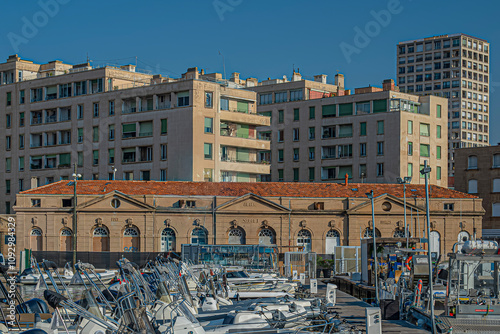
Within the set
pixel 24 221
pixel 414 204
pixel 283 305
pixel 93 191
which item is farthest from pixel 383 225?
pixel 283 305

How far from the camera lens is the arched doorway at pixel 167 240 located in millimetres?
63938

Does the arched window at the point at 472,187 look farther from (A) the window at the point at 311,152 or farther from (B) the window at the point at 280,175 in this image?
(B) the window at the point at 280,175

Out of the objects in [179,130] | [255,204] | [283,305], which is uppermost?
[179,130]

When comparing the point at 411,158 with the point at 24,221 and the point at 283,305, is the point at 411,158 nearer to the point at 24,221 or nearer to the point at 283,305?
the point at 24,221

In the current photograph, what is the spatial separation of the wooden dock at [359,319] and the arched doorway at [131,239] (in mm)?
26062

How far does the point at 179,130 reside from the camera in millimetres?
79812

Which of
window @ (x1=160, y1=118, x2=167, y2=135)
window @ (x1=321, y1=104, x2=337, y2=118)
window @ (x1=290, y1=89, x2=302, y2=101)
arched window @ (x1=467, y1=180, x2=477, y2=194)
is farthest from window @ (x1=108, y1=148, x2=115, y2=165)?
arched window @ (x1=467, y1=180, x2=477, y2=194)

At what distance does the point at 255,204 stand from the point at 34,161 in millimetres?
35489

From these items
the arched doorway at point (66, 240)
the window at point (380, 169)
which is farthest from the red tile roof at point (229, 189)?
the window at point (380, 169)

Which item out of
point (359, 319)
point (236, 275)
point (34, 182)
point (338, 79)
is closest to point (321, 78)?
point (338, 79)

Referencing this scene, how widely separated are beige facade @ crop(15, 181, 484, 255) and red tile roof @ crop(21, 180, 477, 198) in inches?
6.4

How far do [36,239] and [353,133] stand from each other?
4287 cm

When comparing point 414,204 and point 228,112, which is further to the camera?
point 228,112

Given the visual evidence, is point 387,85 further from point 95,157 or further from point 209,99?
point 95,157
